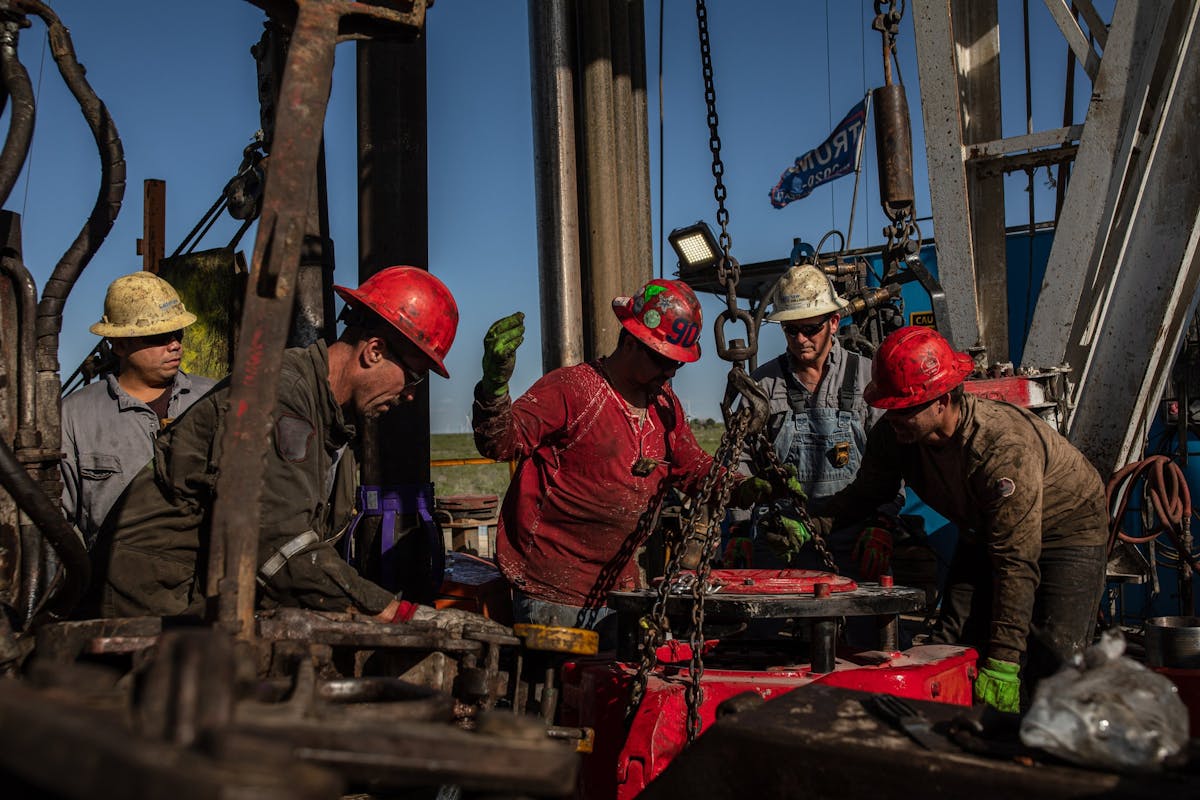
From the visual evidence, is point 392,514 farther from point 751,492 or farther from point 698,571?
point 698,571

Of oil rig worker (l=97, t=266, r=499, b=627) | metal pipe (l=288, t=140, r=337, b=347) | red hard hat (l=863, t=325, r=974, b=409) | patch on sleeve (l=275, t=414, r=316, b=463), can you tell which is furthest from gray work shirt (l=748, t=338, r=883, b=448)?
patch on sleeve (l=275, t=414, r=316, b=463)

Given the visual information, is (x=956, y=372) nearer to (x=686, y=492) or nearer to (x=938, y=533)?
(x=686, y=492)

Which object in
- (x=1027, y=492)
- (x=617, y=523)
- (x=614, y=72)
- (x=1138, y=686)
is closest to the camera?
(x=1138, y=686)

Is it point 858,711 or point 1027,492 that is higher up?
point 1027,492

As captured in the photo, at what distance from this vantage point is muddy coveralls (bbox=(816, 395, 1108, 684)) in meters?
3.72

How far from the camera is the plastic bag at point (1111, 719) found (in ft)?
5.12

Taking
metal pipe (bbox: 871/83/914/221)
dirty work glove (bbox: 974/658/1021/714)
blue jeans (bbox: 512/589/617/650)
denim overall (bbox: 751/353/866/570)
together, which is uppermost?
metal pipe (bbox: 871/83/914/221)

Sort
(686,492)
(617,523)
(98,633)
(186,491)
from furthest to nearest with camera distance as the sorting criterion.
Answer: (686,492)
(617,523)
(186,491)
(98,633)

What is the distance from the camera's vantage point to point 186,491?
2.96 m

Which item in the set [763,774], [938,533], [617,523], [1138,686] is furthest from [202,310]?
[938,533]

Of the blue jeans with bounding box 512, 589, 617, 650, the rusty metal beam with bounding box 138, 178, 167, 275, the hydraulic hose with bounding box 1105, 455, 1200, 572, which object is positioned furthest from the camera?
the rusty metal beam with bounding box 138, 178, 167, 275

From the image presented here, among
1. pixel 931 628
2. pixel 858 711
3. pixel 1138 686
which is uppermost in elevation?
pixel 1138 686

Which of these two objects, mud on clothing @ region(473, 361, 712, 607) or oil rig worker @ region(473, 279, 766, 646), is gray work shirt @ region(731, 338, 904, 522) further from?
mud on clothing @ region(473, 361, 712, 607)

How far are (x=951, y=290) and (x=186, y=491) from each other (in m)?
4.18
